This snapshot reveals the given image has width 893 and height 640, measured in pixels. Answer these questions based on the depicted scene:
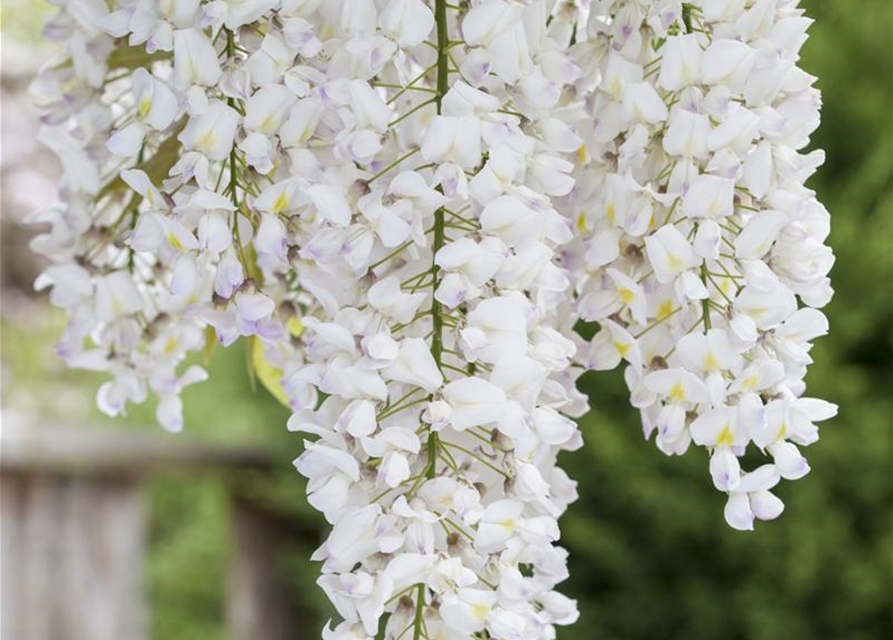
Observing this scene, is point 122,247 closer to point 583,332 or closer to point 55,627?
point 55,627

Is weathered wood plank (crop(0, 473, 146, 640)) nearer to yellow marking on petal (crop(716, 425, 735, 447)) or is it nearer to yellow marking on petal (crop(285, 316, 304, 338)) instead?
yellow marking on petal (crop(285, 316, 304, 338))

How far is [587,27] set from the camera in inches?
21.9

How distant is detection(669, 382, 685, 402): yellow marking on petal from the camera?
0.49 meters

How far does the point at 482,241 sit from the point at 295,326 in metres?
0.17

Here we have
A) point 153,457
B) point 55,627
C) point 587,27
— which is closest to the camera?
point 587,27

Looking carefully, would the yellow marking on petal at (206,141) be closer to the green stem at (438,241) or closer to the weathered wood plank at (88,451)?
the green stem at (438,241)

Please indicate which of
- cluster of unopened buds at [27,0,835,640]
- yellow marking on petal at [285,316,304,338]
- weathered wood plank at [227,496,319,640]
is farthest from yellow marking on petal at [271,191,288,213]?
weathered wood plank at [227,496,319,640]

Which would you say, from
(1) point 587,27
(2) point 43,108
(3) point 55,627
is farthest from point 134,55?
(3) point 55,627

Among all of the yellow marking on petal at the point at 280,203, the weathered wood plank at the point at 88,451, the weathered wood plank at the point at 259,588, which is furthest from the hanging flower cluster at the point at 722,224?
the weathered wood plank at the point at 259,588

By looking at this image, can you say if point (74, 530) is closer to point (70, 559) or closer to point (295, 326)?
point (70, 559)

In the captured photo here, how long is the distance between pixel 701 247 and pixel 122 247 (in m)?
0.30

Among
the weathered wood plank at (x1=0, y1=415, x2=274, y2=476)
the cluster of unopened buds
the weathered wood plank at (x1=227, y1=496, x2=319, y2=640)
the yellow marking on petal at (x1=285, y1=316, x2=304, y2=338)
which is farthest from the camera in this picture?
the weathered wood plank at (x1=227, y1=496, x2=319, y2=640)

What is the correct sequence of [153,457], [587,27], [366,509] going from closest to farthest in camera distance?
[366,509]
[587,27]
[153,457]

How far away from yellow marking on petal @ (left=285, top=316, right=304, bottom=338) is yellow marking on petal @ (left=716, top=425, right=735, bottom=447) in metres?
0.20
